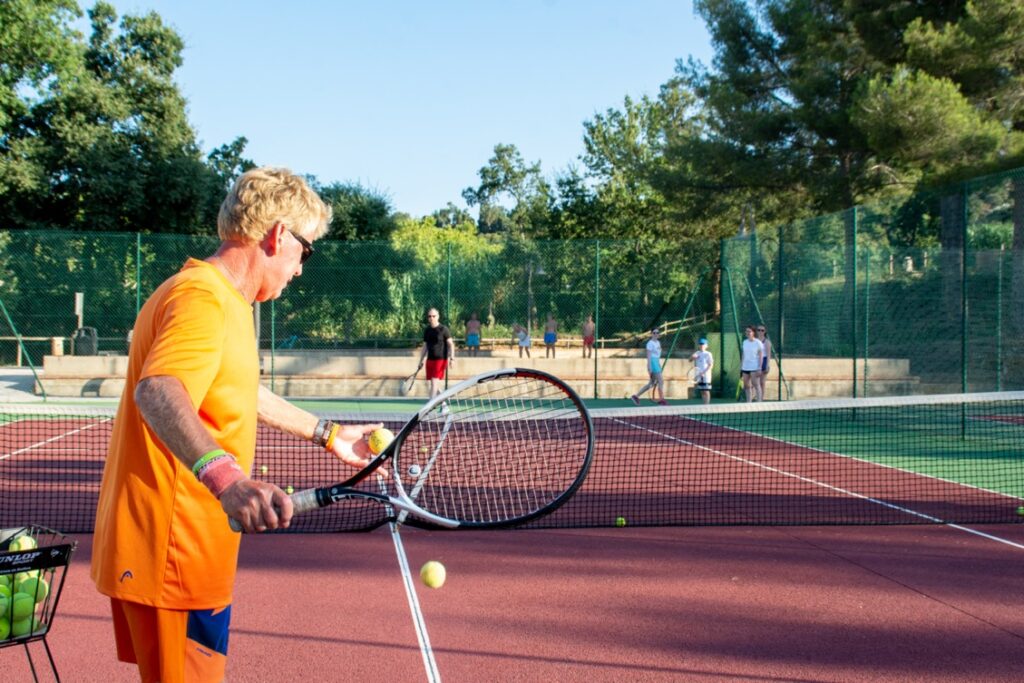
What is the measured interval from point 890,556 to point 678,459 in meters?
4.94

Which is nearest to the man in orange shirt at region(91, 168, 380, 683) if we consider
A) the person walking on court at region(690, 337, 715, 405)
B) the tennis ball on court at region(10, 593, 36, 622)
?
the tennis ball on court at region(10, 593, 36, 622)

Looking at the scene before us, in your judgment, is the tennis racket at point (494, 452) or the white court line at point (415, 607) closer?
the white court line at point (415, 607)

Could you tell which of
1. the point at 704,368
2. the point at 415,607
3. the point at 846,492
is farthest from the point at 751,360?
the point at 415,607

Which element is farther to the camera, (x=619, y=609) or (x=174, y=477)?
(x=619, y=609)

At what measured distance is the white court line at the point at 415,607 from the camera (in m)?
3.38

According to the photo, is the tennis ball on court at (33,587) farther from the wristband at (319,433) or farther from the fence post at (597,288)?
the fence post at (597,288)

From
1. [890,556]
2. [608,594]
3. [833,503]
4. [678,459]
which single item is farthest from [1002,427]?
[608,594]

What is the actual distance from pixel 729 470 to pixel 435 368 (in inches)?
265

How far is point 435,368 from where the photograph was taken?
15.8 metres

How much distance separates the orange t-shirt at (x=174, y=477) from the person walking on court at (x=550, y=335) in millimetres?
17866

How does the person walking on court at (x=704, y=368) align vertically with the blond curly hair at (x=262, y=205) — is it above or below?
below

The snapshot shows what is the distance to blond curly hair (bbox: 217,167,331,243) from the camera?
2410 millimetres

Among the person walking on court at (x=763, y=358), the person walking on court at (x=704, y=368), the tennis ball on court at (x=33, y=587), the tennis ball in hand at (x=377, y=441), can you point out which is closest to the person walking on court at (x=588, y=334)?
the person walking on court at (x=704, y=368)

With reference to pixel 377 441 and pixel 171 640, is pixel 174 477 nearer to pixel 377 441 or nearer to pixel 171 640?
→ pixel 171 640
